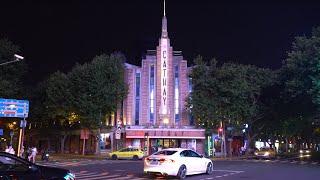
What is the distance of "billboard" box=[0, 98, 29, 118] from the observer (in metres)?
37.8

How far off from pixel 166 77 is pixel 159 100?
346cm

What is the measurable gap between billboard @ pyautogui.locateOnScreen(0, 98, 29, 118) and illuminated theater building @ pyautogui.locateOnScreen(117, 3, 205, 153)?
26.9 meters

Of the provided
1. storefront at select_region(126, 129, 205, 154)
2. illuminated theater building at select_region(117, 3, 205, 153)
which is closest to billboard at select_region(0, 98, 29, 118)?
storefront at select_region(126, 129, 205, 154)

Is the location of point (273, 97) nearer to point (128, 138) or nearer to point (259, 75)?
point (259, 75)

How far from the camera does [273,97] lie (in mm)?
56625

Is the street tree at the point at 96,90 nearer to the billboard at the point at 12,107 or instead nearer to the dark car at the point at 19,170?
the billboard at the point at 12,107

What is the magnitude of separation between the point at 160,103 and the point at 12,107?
30.6 meters

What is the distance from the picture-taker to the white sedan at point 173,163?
21297mm

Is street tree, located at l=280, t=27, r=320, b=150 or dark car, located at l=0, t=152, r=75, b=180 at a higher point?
street tree, located at l=280, t=27, r=320, b=150

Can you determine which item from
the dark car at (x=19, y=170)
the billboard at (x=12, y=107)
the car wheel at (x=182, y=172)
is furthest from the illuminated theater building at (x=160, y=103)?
the dark car at (x=19, y=170)

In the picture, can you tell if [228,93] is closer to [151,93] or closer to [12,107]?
[151,93]

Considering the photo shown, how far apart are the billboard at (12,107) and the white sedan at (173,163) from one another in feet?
64.6

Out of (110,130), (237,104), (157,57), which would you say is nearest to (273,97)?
(237,104)

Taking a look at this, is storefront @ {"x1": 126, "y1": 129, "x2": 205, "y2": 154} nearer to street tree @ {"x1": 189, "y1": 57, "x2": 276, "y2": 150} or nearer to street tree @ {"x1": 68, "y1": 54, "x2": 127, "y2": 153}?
street tree @ {"x1": 189, "y1": 57, "x2": 276, "y2": 150}
